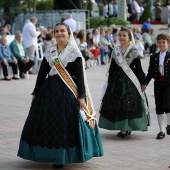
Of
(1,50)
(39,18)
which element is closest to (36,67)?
(1,50)

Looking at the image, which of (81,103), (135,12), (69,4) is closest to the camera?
(81,103)

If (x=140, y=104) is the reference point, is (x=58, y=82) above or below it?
above

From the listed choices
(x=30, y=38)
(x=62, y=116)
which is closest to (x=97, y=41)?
(x=30, y=38)

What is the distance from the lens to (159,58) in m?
9.15

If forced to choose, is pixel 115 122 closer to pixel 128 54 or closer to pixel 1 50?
pixel 128 54

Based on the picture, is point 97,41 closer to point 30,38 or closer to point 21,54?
point 30,38

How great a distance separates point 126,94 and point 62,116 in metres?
2.35

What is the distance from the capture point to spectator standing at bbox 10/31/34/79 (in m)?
17.5

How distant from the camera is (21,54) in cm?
1769

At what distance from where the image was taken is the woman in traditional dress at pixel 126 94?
9.23 metres

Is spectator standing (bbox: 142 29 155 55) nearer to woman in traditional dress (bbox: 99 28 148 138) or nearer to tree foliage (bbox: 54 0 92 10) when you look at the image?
tree foliage (bbox: 54 0 92 10)

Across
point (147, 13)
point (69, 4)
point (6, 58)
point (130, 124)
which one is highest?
point (69, 4)

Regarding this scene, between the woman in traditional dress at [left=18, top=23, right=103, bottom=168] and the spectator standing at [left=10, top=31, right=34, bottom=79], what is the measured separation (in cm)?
1023

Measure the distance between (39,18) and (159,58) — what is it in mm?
19477
